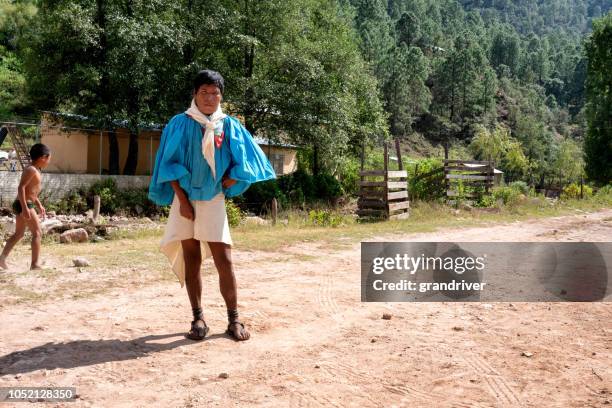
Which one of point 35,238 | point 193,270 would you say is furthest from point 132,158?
point 193,270

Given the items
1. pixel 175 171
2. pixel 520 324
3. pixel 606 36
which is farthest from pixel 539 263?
pixel 606 36

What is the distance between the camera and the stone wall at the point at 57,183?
20.8 metres

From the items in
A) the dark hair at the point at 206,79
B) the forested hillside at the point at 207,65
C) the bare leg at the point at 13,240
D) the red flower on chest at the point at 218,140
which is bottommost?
the bare leg at the point at 13,240

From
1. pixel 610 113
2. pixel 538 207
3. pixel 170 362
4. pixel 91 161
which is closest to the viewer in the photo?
pixel 170 362

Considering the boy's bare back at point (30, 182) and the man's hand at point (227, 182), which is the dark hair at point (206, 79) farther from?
the boy's bare back at point (30, 182)

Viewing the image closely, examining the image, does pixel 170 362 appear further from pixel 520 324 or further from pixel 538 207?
pixel 538 207

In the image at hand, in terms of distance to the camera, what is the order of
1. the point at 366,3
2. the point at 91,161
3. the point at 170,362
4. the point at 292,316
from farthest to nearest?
the point at 366,3 → the point at 91,161 → the point at 292,316 → the point at 170,362

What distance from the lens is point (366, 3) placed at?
103m

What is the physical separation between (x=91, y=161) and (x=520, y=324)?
27.2 metres

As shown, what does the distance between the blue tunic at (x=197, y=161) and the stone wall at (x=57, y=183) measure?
19814 mm

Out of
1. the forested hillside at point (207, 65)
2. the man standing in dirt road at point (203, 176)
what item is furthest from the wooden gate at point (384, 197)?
the man standing in dirt road at point (203, 176)

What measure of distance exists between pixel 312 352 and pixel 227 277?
87 centimetres

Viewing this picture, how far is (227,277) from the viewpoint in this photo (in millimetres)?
4020

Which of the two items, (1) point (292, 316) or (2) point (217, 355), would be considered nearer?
(2) point (217, 355)
